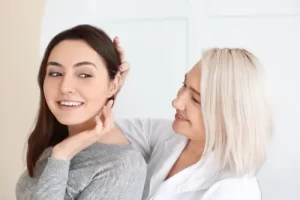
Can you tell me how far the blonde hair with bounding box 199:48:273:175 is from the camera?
4.11 feet

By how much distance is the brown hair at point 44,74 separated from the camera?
1.26 m

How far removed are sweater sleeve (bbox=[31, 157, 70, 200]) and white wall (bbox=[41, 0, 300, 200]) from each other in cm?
80

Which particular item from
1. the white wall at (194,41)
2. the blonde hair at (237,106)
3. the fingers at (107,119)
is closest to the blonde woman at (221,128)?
the blonde hair at (237,106)

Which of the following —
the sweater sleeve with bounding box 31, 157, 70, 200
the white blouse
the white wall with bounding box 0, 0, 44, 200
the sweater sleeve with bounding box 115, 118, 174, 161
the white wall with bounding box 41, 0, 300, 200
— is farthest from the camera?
the white wall with bounding box 0, 0, 44, 200

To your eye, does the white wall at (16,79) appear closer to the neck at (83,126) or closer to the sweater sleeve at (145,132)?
the sweater sleeve at (145,132)

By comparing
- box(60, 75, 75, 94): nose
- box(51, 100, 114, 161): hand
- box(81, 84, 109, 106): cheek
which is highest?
box(60, 75, 75, 94): nose

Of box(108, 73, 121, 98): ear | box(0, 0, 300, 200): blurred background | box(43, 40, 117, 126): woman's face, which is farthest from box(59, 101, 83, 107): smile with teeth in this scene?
box(0, 0, 300, 200): blurred background

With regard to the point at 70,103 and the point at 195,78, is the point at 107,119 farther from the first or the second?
the point at 195,78

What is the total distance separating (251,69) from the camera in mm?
1269

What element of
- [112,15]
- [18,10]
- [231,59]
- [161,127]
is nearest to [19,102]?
[18,10]

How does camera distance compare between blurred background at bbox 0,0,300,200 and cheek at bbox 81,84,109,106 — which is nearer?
cheek at bbox 81,84,109,106

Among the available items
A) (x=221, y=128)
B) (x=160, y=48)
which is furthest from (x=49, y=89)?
(x=160, y=48)

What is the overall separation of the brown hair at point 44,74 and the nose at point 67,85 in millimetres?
108

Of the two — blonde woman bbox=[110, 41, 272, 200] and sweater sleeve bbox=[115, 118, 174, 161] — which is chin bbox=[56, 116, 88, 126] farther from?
sweater sleeve bbox=[115, 118, 174, 161]
